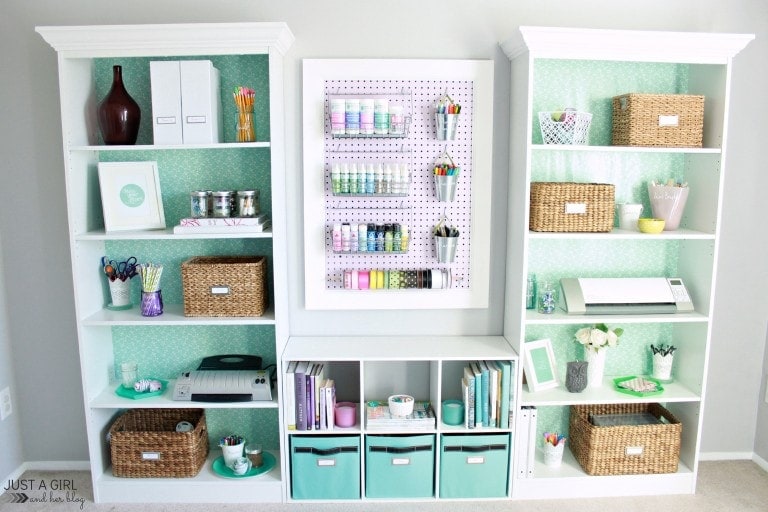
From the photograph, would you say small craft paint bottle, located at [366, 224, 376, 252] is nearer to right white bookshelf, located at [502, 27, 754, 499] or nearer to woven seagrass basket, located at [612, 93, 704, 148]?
right white bookshelf, located at [502, 27, 754, 499]

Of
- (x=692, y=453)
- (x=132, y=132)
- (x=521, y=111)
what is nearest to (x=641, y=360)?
(x=692, y=453)

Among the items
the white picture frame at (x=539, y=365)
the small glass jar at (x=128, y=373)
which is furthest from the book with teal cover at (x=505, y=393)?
the small glass jar at (x=128, y=373)

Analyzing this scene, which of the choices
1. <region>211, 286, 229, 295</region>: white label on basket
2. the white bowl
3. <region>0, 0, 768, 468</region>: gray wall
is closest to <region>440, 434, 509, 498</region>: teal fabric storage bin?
the white bowl

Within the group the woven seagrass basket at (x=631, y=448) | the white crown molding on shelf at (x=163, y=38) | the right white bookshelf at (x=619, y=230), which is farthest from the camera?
the woven seagrass basket at (x=631, y=448)

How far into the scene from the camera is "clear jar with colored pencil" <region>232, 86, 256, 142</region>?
2664 millimetres

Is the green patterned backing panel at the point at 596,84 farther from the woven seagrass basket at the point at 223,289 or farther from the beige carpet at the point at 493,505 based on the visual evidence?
the beige carpet at the point at 493,505

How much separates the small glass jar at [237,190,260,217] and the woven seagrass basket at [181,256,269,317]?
0.22 meters

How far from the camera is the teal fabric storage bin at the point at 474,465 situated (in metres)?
2.81

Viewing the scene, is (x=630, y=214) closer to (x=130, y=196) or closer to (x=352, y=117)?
(x=352, y=117)

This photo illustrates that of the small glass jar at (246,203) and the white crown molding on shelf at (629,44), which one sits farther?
the small glass jar at (246,203)

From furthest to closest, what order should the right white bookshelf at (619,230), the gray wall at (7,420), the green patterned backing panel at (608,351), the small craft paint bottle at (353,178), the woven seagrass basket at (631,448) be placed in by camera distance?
the green patterned backing panel at (608,351), the gray wall at (7,420), the woven seagrass basket at (631,448), the small craft paint bottle at (353,178), the right white bookshelf at (619,230)

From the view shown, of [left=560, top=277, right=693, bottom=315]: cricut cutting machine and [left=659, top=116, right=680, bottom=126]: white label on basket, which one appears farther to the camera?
[left=560, top=277, right=693, bottom=315]: cricut cutting machine

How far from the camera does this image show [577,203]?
2.72 m

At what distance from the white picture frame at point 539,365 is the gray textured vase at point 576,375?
2.9 inches
